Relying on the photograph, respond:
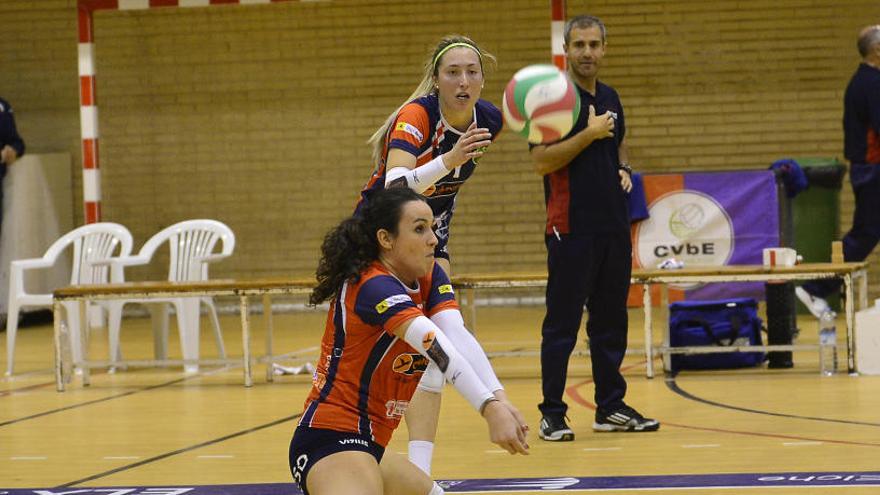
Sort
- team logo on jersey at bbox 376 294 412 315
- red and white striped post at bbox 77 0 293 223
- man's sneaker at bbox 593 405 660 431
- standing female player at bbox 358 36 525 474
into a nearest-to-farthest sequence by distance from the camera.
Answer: team logo on jersey at bbox 376 294 412 315, standing female player at bbox 358 36 525 474, man's sneaker at bbox 593 405 660 431, red and white striped post at bbox 77 0 293 223

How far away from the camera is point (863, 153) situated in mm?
10938

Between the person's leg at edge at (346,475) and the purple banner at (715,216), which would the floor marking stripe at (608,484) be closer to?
the person's leg at edge at (346,475)

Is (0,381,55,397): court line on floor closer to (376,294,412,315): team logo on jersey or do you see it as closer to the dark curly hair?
the dark curly hair

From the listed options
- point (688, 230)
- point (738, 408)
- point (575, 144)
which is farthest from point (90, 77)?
point (738, 408)

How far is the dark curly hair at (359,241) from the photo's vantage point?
4.02m

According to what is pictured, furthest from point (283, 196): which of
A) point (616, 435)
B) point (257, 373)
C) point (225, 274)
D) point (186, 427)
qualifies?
point (616, 435)

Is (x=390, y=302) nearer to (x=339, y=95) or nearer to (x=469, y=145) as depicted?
(x=469, y=145)

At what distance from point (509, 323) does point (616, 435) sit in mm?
6591

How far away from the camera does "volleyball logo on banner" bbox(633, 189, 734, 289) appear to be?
1155cm

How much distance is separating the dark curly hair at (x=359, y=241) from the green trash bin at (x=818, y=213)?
9049 mm

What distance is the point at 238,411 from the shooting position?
8016 millimetres

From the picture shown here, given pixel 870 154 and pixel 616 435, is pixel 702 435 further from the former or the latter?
pixel 870 154

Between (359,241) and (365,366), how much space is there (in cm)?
38

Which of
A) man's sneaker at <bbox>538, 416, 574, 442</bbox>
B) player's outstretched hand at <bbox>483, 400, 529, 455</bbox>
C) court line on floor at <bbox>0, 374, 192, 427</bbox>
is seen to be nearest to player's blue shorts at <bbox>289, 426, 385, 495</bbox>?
player's outstretched hand at <bbox>483, 400, 529, 455</bbox>
